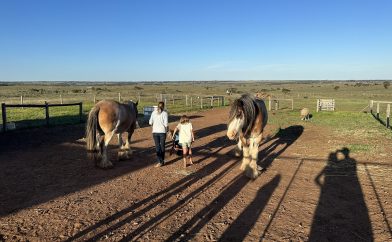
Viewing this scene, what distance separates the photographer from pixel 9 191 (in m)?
7.08

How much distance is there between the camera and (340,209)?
6.23 meters

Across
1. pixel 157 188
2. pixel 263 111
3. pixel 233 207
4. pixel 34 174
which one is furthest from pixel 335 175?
pixel 34 174

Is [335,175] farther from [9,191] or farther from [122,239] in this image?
[9,191]

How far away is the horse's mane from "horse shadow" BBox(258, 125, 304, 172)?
50.8 inches

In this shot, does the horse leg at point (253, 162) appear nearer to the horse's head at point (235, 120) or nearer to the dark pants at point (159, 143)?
the horse's head at point (235, 120)

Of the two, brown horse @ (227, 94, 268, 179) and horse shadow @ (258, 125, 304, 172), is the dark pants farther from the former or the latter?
horse shadow @ (258, 125, 304, 172)

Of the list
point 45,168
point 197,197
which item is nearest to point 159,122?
point 197,197

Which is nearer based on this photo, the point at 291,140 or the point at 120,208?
the point at 120,208

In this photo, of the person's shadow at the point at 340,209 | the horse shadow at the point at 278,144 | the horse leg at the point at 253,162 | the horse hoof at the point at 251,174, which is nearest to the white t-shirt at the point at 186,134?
the horse leg at the point at 253,162

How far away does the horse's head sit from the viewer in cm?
780

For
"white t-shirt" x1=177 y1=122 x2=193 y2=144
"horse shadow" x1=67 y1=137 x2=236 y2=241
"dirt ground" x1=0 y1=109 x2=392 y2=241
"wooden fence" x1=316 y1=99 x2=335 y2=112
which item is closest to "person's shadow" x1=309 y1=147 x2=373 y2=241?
"dirt ground" x1=0 y1=109 x2=392 y2=241

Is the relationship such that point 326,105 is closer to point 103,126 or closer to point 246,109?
point 246,109

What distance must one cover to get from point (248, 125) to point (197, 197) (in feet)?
8.10

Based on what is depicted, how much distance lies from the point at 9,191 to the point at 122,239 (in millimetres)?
3445
